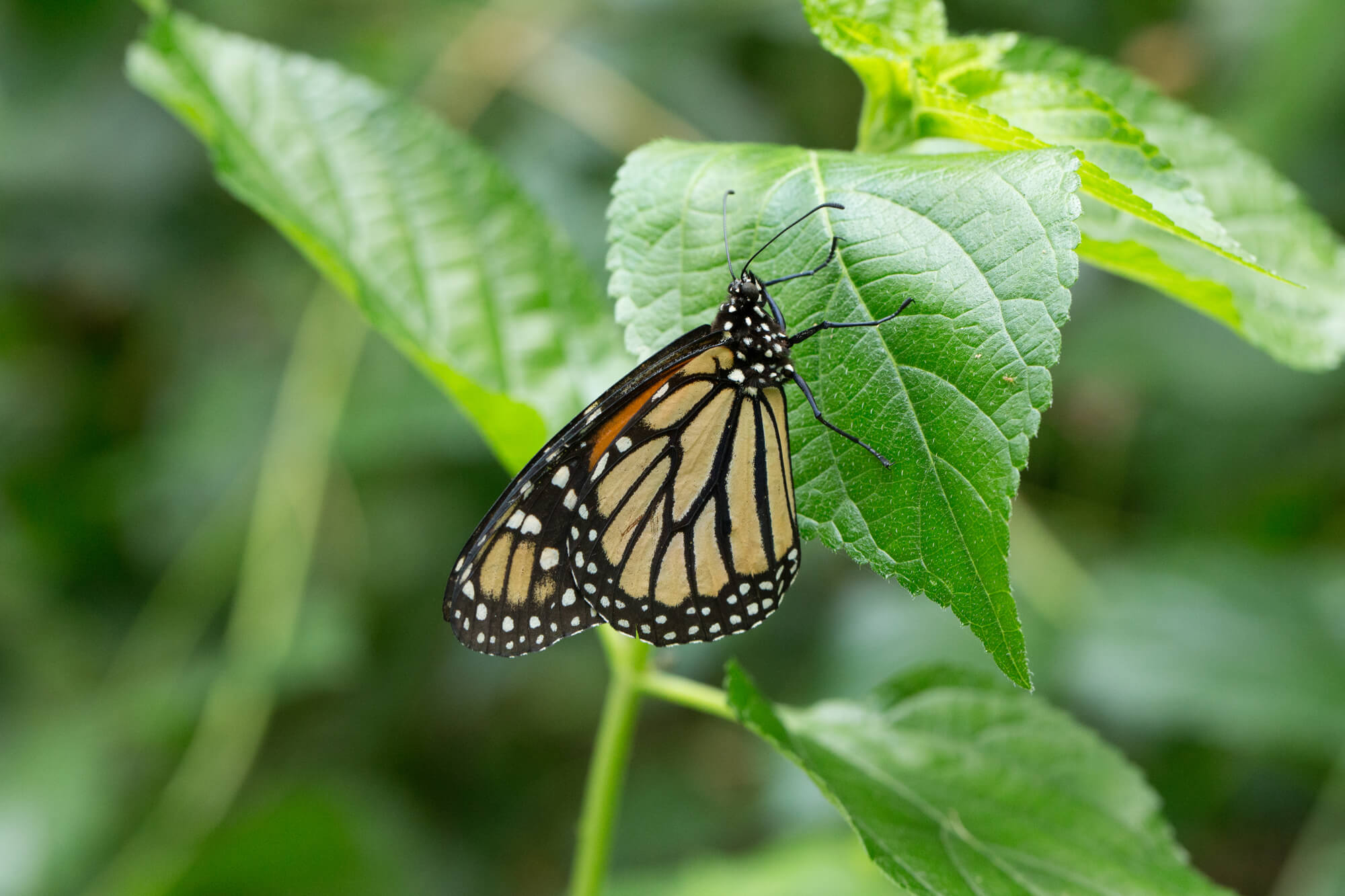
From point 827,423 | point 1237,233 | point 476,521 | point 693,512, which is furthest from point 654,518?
point 476,521

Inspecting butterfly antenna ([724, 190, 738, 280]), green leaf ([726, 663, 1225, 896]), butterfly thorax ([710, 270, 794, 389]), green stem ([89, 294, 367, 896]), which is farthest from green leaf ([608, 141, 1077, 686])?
green stem ([89, 294, 367, 896])

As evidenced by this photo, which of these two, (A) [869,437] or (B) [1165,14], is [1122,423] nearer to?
(B) [1165,14]

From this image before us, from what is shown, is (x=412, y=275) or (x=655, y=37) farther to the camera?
(x=655, y=37)

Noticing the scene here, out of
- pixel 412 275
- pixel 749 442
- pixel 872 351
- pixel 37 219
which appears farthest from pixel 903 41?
pixel 37 219

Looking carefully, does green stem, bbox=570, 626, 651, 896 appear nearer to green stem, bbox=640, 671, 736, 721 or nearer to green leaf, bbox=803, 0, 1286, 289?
green stem, bbox=640, 671, 736, 721

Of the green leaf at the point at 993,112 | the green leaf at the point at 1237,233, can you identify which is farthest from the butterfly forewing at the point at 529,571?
the green leaf at the point at 1237,233
